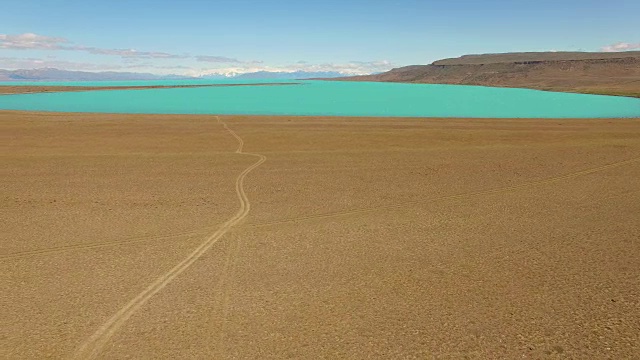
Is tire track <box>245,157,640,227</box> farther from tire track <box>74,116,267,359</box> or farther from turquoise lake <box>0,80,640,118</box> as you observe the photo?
turquoise lake <box>0,80,640,118</box>

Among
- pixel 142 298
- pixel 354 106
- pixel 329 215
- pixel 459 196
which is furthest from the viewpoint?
pixel 354 106

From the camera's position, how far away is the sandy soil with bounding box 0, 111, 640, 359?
8344 mm

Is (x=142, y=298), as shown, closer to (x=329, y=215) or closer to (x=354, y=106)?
(x=329, y=215)

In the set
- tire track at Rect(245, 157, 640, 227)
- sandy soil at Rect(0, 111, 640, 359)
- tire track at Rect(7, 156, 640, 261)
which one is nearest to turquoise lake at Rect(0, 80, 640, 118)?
tire track at Rect(245, 157, 640, 227)

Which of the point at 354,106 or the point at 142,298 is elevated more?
the point at 354,106

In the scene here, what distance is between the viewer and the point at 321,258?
12.2 metres

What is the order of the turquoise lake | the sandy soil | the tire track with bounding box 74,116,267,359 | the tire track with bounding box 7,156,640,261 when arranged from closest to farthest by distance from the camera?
1. the tire track with bounding box 74,116,267,359
2. the sandy soil
3. the tire track with bounding box 7,156,640,261
4. the turquoise lake

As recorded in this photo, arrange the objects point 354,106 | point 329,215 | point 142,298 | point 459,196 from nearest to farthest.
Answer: point 142,298 → point 329,215 → point 459,196 → point 354,106

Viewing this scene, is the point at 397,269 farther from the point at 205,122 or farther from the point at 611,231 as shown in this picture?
the point at 205,122

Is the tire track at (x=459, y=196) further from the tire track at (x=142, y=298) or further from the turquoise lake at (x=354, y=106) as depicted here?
the turquoise lake at (x=354, y=106)

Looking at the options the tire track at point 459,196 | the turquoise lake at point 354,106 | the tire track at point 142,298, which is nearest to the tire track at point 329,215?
the tire track at point 459,196

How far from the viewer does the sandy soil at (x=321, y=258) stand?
8.34 m

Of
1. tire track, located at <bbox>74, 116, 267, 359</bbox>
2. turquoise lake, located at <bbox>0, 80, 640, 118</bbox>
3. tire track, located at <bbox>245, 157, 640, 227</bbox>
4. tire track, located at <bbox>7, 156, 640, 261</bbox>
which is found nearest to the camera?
tire track, located at <bbox>74, 116, 267, 359</bbox>

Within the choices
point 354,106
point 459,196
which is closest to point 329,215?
point 459,196
